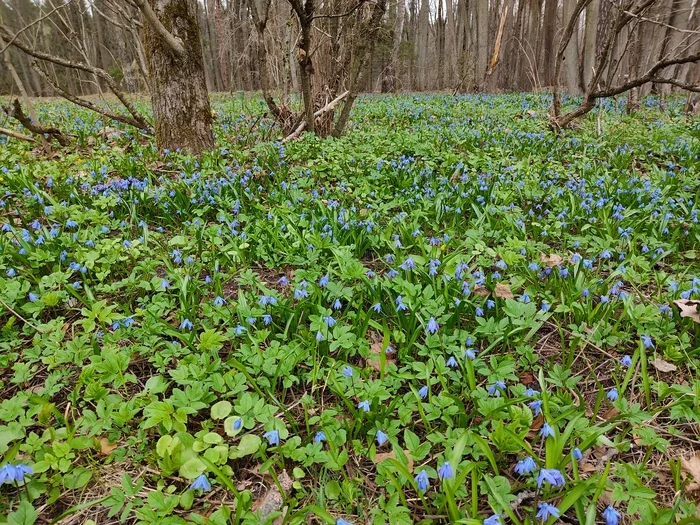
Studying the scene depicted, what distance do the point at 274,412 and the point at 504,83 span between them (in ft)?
65.0

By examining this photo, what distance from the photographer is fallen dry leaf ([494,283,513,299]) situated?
8.42ft

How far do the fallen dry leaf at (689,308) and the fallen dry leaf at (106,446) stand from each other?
2.80 metres

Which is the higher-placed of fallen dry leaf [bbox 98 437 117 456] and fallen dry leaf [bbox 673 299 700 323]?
fallen dry leaf [bbox 673 299 700 323]

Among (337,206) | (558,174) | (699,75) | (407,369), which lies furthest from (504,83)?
(407,369)

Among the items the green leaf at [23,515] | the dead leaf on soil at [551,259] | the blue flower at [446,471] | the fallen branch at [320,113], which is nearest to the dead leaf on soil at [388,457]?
the blue flower at [446,471]

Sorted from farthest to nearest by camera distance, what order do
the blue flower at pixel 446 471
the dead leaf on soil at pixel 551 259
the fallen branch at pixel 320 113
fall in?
the fallen branch at pixel 320 113, the dead leaf on soil at pixel 551 259, the blue flower at pixel 446 471

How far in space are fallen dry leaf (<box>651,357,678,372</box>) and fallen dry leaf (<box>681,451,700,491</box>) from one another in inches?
17.9

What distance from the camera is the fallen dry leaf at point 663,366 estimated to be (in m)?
2.04

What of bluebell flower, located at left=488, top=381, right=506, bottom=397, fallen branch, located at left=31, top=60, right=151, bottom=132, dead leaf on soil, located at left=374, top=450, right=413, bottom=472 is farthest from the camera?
→ fallen branch, located at left=31, top=60, right=151, bottom=132

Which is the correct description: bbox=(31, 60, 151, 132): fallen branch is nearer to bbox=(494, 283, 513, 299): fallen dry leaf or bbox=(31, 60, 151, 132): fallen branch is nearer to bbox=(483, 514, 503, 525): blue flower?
bbox=(494, 283, 513, 299): fallen dry leaf

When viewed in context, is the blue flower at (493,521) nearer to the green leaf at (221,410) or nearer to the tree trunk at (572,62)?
the green leaf at (221,410)

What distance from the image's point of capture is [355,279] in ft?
8.96

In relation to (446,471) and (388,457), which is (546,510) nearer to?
(446,471)

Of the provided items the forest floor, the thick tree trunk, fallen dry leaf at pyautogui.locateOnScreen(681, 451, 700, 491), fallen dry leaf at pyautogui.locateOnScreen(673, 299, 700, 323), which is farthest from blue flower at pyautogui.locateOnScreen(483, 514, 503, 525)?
the thick tree trunk
